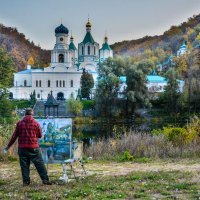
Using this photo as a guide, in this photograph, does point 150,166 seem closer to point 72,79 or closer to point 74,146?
point 74,146

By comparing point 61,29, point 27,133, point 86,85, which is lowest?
point 27,133

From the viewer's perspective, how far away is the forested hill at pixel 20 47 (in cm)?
10518

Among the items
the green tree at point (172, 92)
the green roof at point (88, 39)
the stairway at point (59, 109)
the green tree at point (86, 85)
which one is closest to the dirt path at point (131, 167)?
the green tree at point (172, 92)

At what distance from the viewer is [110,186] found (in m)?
6.68

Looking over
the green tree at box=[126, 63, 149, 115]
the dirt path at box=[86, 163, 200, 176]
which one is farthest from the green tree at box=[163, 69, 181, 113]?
the dirt path at box=[86, 163, 200, 176]

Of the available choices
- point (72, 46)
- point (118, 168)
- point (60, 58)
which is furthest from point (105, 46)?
point (118, 168)

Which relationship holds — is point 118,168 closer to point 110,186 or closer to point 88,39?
point 110,186

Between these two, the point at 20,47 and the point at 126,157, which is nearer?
the point at 126,157

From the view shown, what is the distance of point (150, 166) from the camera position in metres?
9.55

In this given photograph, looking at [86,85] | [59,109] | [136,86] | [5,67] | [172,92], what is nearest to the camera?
[136,86]

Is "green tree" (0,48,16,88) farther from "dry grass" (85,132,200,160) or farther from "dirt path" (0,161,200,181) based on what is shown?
"dirt path" (0,161,200,181)

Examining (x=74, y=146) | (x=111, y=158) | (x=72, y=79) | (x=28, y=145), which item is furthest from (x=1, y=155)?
(x=72, y=79)

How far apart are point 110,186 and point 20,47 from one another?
105441 mm

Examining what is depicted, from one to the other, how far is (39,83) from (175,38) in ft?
180
